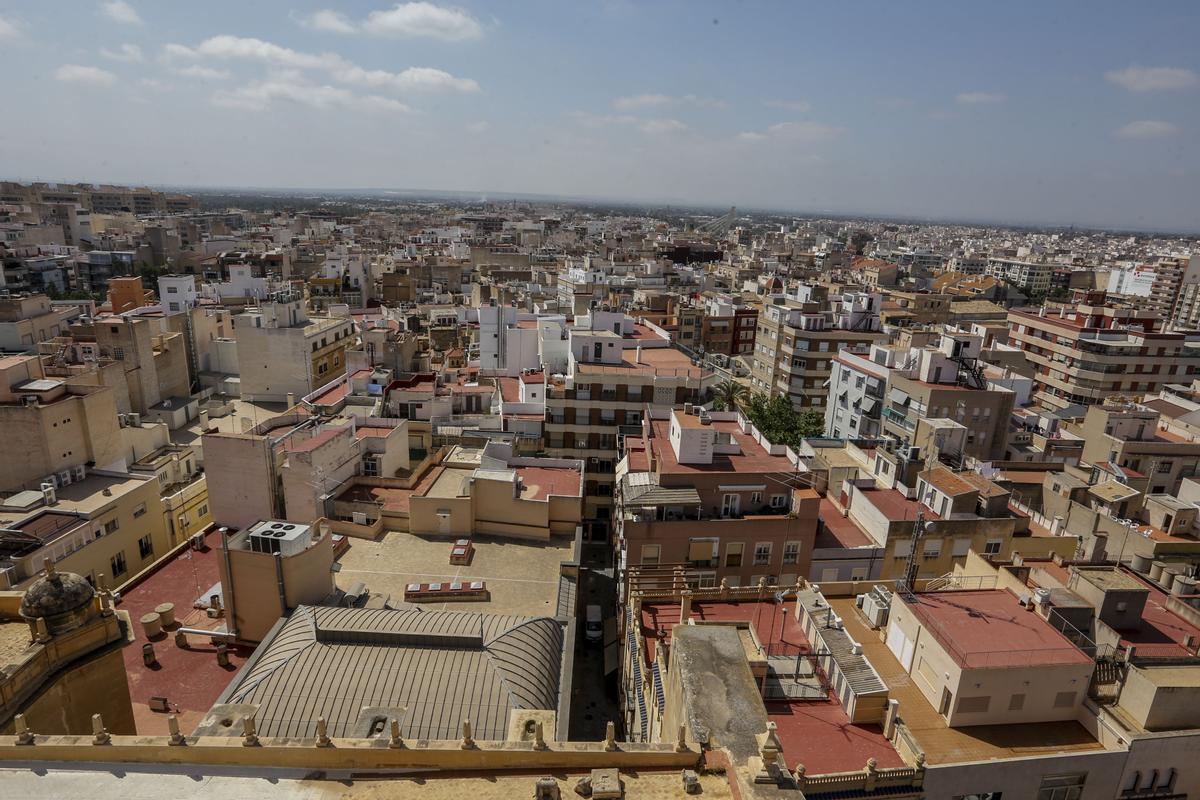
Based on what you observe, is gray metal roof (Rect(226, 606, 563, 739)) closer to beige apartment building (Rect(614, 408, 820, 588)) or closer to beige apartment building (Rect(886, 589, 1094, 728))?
beige apartment building (Rect(614, 408, 820, 588))

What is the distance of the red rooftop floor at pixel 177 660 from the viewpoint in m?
20.3

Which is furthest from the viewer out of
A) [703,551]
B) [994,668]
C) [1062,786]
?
[703,551]

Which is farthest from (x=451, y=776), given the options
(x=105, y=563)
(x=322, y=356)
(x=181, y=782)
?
(x=322, y=356)

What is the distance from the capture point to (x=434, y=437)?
1656 inches

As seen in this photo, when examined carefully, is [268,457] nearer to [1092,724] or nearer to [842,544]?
[842,544]

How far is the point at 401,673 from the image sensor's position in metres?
18.6

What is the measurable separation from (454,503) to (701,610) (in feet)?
42.0

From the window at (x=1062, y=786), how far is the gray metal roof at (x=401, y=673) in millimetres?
12898

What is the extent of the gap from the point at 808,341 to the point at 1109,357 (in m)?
27.7

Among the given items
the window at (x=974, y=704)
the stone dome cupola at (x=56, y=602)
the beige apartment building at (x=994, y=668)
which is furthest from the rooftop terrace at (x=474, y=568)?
the window at (x=974, y=704)

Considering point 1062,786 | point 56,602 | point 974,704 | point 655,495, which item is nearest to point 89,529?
point 56,602

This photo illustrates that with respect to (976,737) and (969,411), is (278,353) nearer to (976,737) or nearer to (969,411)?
(969,411)

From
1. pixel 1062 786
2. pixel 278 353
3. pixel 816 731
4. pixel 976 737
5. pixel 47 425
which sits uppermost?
pixel 47 425

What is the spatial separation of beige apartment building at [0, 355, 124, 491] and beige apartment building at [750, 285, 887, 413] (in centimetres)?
5104
